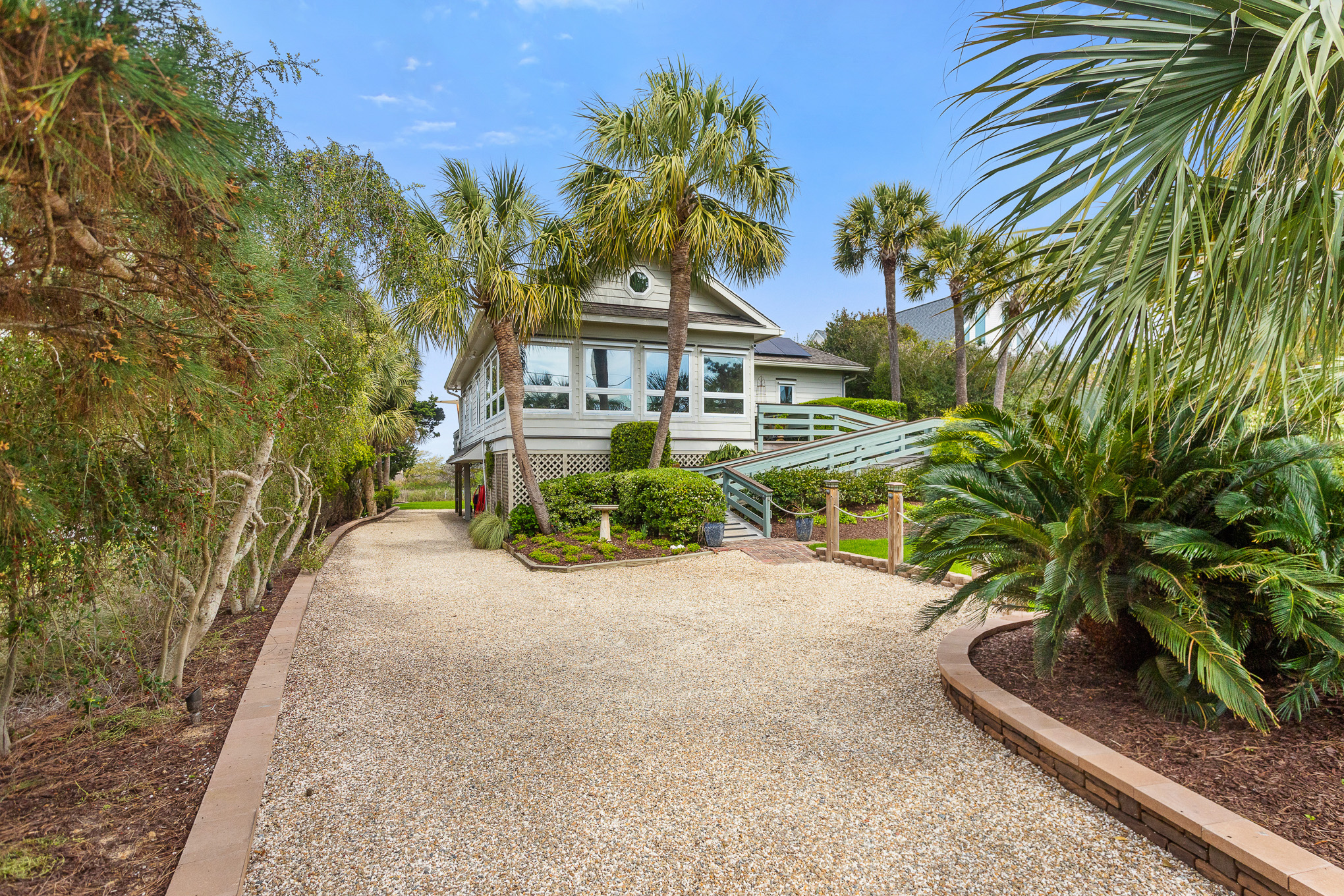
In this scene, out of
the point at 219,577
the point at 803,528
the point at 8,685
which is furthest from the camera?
the point at 803,528

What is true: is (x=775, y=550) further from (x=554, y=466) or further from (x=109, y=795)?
(x=109, y=795)

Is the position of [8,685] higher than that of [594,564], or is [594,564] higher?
[8,685]

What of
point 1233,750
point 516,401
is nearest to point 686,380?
point 516,401

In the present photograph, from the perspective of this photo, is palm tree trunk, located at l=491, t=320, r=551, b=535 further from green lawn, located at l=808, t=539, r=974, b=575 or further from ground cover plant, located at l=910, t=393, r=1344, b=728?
ground cover plant, located at l=910, t=393, r=1344, b=728

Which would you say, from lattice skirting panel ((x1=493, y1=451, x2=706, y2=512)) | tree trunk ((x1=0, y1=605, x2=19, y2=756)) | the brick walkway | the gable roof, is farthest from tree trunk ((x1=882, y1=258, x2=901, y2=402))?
tree trunk ((x1=0, y1=605, x2=19, y2=756))

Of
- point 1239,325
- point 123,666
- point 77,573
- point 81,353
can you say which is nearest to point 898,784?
point 1239,325

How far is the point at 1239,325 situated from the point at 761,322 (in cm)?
1318

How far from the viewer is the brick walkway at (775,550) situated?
9961 millimetres

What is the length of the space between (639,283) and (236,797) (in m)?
13.2

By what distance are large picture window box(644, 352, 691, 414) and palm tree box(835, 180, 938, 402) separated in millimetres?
9986

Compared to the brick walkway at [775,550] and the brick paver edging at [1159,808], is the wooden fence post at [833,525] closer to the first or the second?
the brick walkway at [775,550]

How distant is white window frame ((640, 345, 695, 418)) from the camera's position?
47.4 ft

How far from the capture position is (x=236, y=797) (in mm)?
2902

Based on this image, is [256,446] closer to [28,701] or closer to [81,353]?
[28,701]
